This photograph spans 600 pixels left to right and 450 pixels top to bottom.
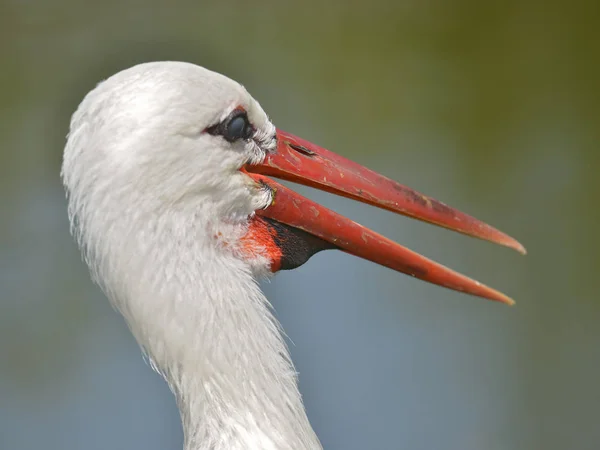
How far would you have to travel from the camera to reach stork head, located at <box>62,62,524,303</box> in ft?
4.14

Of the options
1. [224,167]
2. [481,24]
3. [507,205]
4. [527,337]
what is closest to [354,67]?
[481,24]

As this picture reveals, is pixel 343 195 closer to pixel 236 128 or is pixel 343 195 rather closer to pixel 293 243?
pixel 293 243

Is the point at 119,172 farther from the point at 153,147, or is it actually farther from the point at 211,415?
the point at 211,415

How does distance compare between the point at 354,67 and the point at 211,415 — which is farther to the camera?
the point at 354,67

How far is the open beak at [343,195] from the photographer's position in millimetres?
1470

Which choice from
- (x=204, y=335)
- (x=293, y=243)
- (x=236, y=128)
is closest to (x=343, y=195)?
(x=293, y=243)

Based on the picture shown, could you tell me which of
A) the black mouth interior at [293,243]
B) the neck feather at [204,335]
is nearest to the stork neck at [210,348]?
the neck feather at [204,335]

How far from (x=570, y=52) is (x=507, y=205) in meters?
1.63

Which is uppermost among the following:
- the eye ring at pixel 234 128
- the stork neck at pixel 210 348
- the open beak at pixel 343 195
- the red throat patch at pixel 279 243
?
the eye ring at pixel 234 128

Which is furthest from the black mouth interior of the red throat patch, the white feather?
the white feather

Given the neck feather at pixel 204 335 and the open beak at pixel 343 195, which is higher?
the open beak at pixel 343 195

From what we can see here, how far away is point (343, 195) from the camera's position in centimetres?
153

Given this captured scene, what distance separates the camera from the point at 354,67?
6.35 meters

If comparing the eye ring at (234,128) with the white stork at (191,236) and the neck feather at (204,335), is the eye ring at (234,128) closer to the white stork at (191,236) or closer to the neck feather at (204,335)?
the white stork at (191,236)
